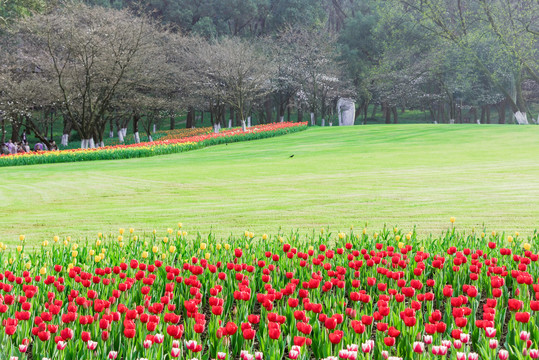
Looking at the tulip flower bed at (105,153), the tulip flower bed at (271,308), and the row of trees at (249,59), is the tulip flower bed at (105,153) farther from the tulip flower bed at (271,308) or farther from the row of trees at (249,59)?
the tulip flower bed at (271,308)

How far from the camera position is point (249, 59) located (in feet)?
141

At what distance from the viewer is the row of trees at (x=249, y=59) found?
3500cm

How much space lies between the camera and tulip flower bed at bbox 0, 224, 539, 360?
2836 mm

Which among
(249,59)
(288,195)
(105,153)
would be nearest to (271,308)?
(288,195)

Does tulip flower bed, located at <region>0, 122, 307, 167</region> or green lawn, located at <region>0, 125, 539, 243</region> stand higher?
tulip flower bed, located at <region>0, 122, 307, 167</region>

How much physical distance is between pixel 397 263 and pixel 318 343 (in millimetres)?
1826

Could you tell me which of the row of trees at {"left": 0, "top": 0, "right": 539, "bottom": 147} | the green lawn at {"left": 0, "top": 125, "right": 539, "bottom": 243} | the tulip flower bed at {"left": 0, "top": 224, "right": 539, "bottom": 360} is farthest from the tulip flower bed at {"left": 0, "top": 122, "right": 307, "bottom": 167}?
the tulip flower bed at {"left": 0, "top": 224, "right": 539, "bottom": 360}

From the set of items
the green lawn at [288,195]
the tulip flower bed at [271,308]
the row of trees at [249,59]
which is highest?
the row of trees at [249,59]

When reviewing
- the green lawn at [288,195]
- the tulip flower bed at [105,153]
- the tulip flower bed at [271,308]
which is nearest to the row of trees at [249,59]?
the tulip flower bed at [105,153]

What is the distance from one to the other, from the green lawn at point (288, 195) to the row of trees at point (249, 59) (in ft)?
46.7

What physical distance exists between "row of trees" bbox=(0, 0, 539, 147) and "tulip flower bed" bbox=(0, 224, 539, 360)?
2609 centimetres

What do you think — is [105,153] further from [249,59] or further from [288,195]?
[249,59]

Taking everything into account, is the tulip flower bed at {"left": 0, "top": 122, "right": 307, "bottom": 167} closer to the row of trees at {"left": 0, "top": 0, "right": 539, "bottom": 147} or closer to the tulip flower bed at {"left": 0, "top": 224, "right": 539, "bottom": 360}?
the row of trees at {"left": 0, "top": 0, "right": 539, "bottom": 147}

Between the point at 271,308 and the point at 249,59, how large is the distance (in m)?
41.0
